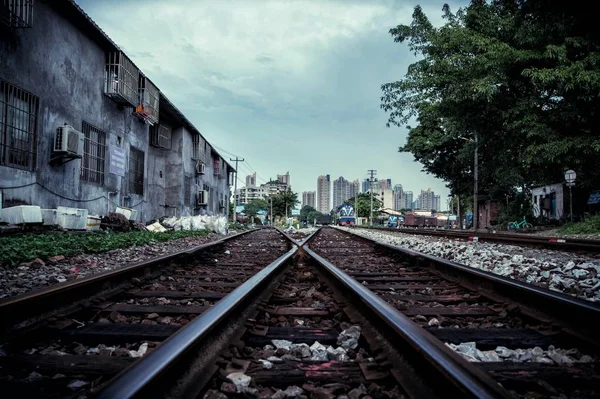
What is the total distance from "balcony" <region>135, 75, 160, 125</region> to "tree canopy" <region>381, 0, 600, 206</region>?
10.3m

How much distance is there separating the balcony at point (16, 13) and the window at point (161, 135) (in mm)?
9286

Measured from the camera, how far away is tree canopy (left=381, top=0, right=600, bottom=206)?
11734 millimetres

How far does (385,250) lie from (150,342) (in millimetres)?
5642

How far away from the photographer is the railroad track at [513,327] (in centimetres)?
156

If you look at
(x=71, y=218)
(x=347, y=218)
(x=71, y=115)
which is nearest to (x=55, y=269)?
(x=71, y=218)

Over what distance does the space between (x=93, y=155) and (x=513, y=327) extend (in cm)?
1256

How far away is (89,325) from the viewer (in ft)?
7.52

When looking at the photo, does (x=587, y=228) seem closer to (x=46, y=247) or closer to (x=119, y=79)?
(x=46, y=247)

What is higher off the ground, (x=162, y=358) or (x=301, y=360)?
(x=162, y=358)

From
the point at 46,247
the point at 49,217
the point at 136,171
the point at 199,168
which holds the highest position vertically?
the point at 199,168

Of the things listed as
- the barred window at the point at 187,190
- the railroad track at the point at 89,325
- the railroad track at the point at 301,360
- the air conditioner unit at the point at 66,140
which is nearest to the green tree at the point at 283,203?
the barred window at the point at 187,190

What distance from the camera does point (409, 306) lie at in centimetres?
294

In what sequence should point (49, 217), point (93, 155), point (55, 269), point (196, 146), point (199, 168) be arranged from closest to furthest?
point (55, 269)
point (49, 217)
point (93, 155)
point (196, 146)
point (199, 168)

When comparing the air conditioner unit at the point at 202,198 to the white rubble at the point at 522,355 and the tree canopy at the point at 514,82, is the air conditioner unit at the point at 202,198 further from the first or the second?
the white rubble at the point at 522,355
